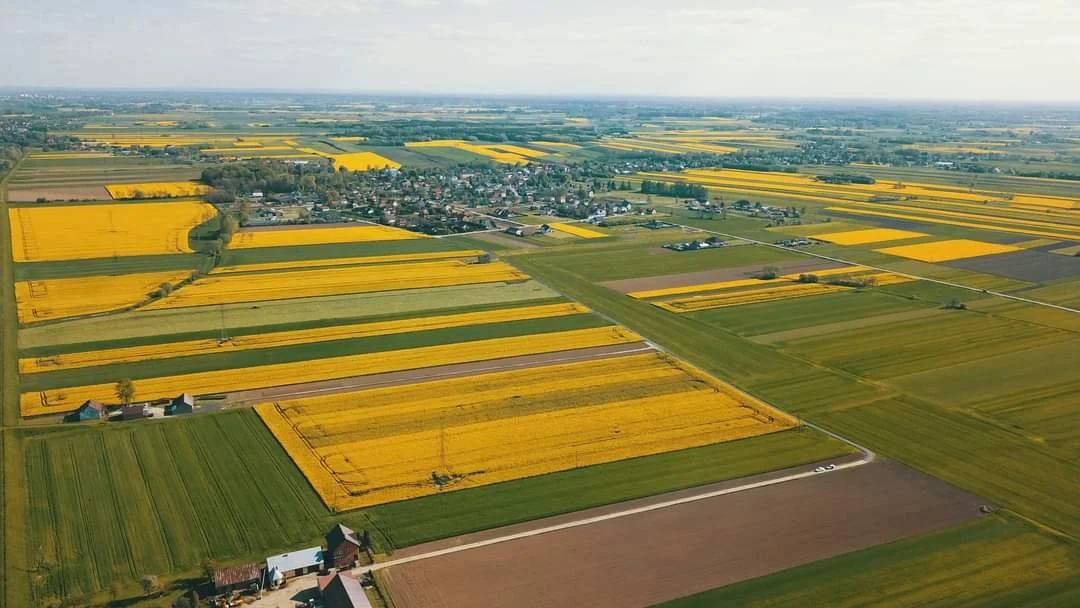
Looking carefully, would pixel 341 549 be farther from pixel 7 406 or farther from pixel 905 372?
pixel 905 372

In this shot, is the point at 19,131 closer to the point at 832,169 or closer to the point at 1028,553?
the point at 832,169

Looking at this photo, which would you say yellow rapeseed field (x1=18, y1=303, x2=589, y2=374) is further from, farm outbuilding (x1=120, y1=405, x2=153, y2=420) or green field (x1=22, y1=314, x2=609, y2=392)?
farm outbuilding (x1=120, y1=405, x2=153, y2=420)

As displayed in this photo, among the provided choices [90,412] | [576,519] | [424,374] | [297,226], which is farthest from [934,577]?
[297,226]

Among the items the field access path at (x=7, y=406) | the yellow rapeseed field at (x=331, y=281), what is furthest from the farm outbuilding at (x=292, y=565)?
the yellow rapeseed field at (x=331, y=281)

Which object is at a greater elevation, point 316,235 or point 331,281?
point 316,235

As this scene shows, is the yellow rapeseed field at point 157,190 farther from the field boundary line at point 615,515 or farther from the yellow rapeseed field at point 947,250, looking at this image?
the field boundary line at point 615,515

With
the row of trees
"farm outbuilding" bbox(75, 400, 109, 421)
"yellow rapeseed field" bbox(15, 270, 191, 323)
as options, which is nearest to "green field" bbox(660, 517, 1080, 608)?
"farm outbuilding" bbox(75, 400, 109, 421)

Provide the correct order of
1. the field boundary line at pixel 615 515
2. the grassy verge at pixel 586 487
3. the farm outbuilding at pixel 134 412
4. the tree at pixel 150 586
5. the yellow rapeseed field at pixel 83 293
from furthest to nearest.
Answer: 1. the yellow rapeseed field at pixel 83 293
2. the farm outbuilding at pixel 134 412
3. the grassy verge at pixel 586 487
4. the field boundary line at pixel 615 515
5. the tree at pixel 150 586

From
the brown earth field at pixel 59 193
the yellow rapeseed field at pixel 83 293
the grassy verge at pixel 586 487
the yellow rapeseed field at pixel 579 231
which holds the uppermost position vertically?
the brown earth field at pixel 59 193
